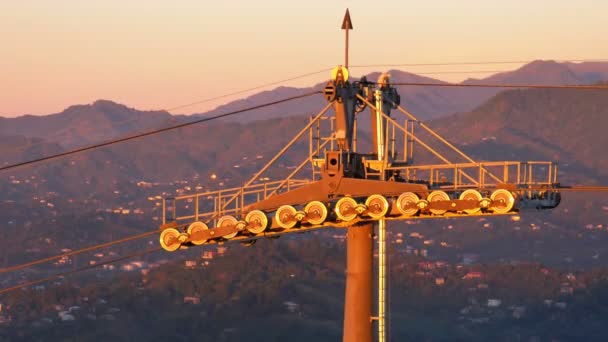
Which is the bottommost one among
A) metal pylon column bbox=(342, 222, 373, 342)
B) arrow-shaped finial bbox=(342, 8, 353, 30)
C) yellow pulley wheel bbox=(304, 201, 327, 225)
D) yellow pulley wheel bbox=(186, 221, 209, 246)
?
metal pylon column bbox=(342, 222, 373, 342)

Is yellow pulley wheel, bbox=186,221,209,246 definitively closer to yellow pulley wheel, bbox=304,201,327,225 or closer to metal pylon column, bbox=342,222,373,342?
yellow pulley wheel, bbox=304,201,327,225

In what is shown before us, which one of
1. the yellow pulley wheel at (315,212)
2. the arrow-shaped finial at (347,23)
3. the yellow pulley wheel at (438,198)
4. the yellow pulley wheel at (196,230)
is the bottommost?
the yellow pulley wheel at (196,230)

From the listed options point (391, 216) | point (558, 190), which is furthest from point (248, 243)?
point (558, 190)

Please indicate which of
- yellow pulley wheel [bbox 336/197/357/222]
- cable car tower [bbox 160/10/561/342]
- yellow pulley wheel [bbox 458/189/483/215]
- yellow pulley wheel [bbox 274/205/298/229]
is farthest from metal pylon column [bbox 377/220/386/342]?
yellow pulley wheel [bbox 458/189/483/215]

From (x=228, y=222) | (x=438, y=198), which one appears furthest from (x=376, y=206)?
(x=228, y=222)

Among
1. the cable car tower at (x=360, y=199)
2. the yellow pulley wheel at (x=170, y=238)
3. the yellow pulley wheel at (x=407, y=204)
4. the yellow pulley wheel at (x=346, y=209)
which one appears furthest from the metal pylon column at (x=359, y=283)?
the yellow pulley wheel at (x=170, y=238)

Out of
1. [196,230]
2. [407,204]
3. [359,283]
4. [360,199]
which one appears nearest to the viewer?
[407,204]

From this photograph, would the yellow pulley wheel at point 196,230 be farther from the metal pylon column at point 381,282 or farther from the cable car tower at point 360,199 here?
the metal pylon column at point 381,282

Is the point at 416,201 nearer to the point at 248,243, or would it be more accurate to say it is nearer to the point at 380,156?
the point at 380,156

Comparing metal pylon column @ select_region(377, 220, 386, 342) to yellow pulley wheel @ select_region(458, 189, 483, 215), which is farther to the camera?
metal pylon column @ select_region(377, 220, 386, 342)

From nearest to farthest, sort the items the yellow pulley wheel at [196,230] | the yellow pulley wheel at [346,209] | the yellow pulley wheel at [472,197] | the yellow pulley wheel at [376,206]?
the yellow pulley wheel at [472,197], the yellow pulley wheel at [376,206], the yellow pulley wheel at [346,209], the yellow pulley wheel at [196,230]

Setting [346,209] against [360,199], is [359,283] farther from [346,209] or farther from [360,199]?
Result: [346,209]
